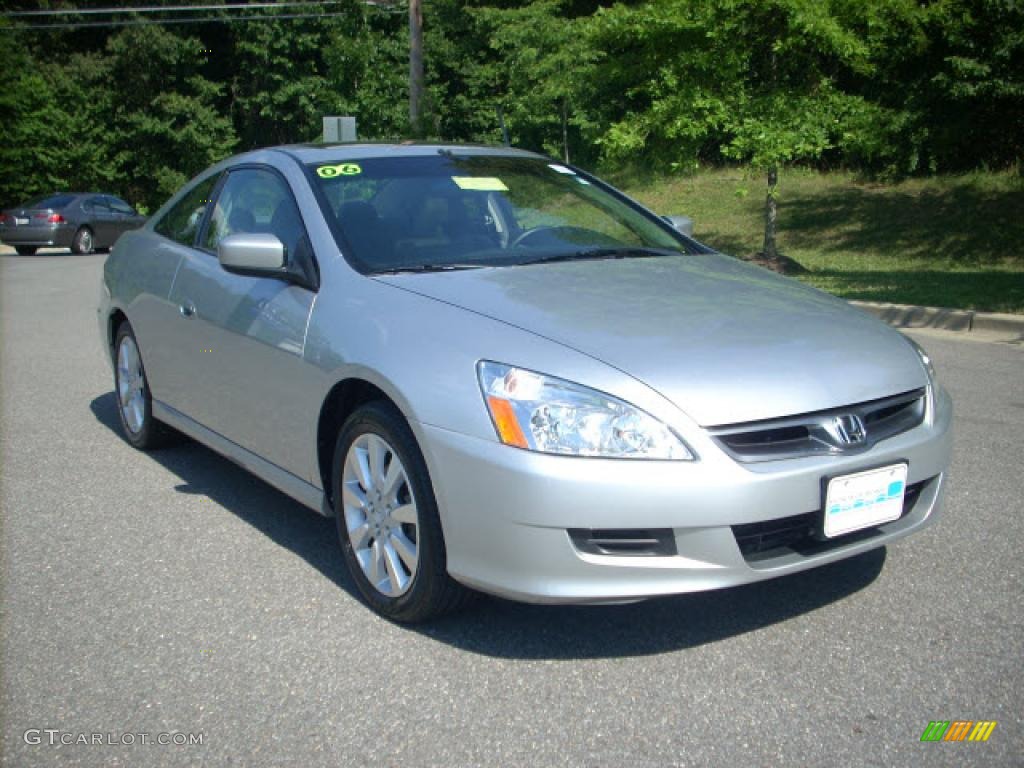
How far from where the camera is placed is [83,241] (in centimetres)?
2412

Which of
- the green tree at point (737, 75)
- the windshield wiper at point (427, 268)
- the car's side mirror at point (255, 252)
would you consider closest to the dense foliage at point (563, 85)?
the green tree at point (737, 75)

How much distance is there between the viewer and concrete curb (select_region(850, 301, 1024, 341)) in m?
9.60

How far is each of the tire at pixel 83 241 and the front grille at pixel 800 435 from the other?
921 inches

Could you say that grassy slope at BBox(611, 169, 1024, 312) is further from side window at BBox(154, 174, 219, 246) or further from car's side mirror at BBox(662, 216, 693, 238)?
side window at BBox(154, 174, 219, 246)

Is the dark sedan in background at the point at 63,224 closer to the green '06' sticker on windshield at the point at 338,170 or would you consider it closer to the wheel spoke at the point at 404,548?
the green '06' sticker on windshield at the point at 338,170

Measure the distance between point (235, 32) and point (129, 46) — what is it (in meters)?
4.46

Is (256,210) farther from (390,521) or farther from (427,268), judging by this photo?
(390,521)

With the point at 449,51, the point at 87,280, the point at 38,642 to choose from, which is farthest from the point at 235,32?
the point at 38,642

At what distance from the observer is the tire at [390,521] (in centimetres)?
329

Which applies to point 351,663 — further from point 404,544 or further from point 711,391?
point 711,391

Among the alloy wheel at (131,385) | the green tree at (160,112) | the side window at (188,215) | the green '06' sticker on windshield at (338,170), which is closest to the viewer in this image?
the green '06' sticker on windshield at (338,170)

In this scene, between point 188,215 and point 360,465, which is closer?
point 360,465

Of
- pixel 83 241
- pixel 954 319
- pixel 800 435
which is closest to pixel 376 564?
pixel 800 435

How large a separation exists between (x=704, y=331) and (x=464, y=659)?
1267 millimetres
